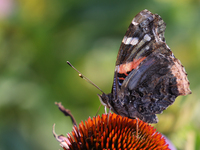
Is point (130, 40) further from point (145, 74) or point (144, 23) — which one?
point (145, 74)

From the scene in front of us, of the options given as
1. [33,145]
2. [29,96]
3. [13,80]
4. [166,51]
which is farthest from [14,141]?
[166,51]

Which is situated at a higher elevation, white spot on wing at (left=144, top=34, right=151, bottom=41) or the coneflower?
white spot on wing at (left=144, top=34, right=151, bottom=41)

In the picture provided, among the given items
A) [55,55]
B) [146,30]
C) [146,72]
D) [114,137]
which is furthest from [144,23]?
[55,55]

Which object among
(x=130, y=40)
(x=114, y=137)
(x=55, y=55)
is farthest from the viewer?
(x=55, y=55)

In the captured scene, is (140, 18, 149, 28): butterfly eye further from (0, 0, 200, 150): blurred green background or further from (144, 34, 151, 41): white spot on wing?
(0, 0, 200, 150): blurred green background

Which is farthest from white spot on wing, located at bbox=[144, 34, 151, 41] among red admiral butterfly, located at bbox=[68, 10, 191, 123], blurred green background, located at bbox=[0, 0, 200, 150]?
blurred green background, located at bbox=[0, 0, 200, 150]

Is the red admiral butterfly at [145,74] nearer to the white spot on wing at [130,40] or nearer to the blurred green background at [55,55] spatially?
the white spot on wing at [130,40]

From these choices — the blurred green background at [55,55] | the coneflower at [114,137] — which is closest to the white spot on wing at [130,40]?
the coneflower at [114,137]
